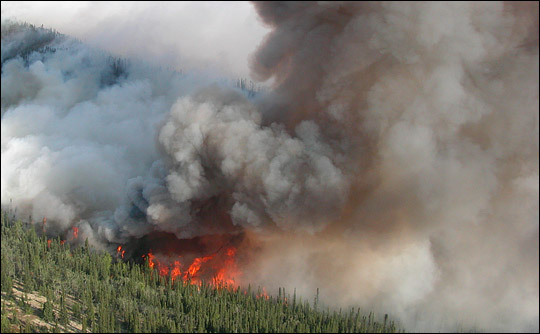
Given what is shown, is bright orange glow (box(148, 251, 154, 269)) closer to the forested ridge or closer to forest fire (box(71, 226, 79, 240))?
the forested ridge

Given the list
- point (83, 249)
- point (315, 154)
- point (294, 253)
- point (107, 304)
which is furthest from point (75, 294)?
point (315, 154)

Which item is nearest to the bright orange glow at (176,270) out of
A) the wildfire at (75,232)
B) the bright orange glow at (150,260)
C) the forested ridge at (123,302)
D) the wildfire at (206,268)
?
the wildfire at (206,268)

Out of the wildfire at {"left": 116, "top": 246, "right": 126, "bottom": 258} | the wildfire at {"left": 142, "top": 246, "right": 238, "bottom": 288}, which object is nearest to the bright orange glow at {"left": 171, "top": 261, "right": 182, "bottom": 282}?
the wildfire at {"left": 142, "top": 246, "right": 238, "bottom": 288}

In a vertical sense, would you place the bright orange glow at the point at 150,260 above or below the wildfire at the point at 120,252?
below

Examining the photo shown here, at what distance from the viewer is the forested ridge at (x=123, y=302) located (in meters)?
46.2

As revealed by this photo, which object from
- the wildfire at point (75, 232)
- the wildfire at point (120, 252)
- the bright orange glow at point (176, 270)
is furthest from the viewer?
the wildfire at point (75, 232)

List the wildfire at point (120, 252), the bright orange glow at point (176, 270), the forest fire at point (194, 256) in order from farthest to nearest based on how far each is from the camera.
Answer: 1. the wildfire at point (120, 252)
2. the bright orange glow at point (176, 270)
3. the forest fire at point (194, 256)

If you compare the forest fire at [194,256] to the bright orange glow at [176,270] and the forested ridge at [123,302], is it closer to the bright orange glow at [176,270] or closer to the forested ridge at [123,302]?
the bright orange glow at [176,270]

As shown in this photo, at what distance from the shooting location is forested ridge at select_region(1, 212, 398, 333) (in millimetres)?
46219

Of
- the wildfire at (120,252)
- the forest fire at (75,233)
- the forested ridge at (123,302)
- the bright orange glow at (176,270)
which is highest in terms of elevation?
the forest fire at (75,233)

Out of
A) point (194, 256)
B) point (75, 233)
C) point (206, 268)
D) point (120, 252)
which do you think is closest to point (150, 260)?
point (120, 252)

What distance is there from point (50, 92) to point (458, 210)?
246ft

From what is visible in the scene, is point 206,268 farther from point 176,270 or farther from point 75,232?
point 75,232

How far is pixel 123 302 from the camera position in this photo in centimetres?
5044
